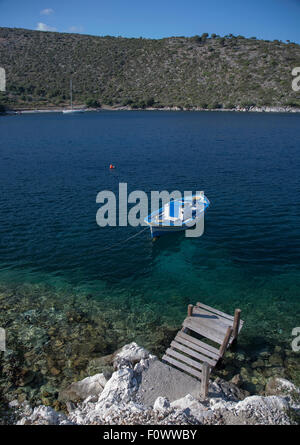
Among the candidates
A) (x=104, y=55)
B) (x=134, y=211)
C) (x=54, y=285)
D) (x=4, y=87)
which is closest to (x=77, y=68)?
(x=104, y=55)

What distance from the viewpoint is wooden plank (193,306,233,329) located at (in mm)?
16250

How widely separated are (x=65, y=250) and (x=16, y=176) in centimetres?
2303

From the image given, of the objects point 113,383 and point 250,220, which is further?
point 250,220

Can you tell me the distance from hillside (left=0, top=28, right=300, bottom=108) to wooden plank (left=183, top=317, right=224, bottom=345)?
464 feet

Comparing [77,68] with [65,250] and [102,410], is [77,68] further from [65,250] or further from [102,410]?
[102,410]

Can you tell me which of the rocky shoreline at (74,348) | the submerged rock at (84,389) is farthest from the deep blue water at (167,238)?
the submerged rock at (84,389)

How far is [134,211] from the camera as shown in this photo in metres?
32.7

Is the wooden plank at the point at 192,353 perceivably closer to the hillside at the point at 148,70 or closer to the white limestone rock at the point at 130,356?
the white limestone rock at the point at 130,356

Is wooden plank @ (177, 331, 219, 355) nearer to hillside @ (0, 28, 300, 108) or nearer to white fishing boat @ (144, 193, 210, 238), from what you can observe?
white fishing boat @ (144, 193, 210, 238)

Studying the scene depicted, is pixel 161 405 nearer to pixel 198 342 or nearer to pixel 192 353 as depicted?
pixel 192 353

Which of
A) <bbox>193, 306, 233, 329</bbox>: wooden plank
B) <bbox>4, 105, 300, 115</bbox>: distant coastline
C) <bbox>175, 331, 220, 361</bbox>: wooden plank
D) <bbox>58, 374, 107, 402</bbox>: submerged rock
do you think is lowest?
<bbox>58, 374, 107, 402</bbox>: submerged rock

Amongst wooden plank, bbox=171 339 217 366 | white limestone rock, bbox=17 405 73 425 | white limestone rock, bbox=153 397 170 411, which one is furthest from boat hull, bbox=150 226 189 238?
white limestone rock, bbox=17 405 73 425

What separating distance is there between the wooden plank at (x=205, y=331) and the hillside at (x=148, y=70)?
141 m

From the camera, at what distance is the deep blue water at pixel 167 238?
20.2 meters
